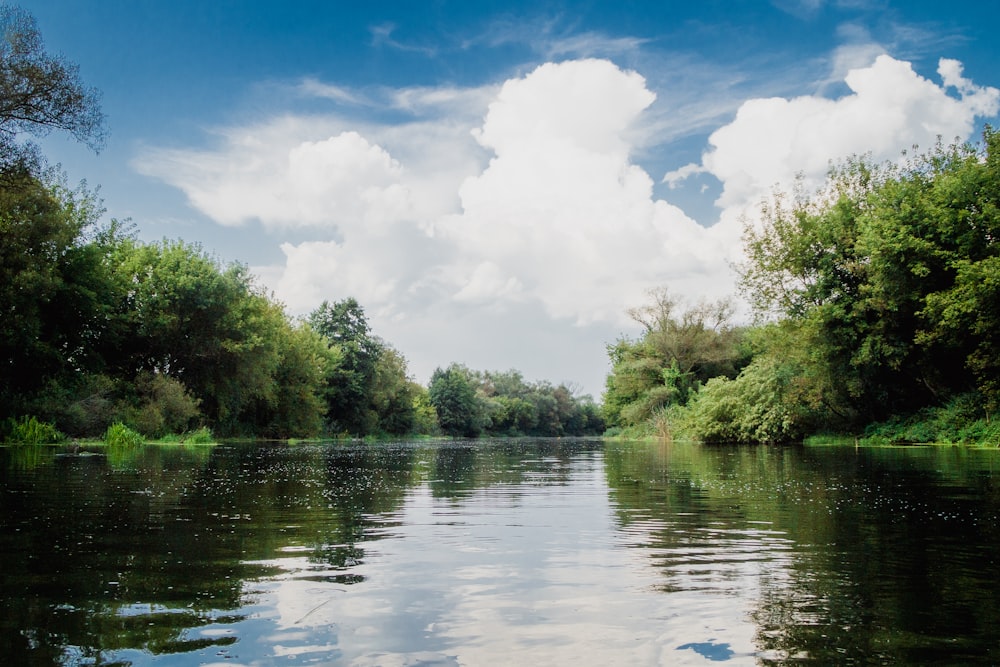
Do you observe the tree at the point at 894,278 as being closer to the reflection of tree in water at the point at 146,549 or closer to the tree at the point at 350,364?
the reflection of tree in water at the point at 146,549

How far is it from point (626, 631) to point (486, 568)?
1945mm

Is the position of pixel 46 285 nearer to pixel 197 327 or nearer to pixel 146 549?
pixel 197 327

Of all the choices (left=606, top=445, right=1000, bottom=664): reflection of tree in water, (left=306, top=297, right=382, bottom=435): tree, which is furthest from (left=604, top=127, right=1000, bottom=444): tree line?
(left=306, top=297, right=382, bottom=435): tree

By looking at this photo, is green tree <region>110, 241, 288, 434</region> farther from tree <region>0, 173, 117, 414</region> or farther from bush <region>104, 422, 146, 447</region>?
bush <region>104, 422, 146, 447</region>

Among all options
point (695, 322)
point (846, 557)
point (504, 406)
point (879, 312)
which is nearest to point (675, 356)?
point (695, 322)

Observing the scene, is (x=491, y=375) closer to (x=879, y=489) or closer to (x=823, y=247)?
(x=823, y=247)

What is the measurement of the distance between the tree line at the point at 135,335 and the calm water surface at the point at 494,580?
1984cm

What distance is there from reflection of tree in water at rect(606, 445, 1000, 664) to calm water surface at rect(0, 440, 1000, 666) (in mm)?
24

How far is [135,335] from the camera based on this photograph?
48812 millimetres

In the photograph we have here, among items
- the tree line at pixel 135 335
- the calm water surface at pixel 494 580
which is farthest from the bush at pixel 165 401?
the calm water surface at pixel 494 580

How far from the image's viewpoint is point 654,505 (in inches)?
404

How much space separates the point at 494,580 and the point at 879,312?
119ft

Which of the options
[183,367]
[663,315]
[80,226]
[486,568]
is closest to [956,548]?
[486,568]

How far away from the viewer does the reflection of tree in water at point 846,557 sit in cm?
371
